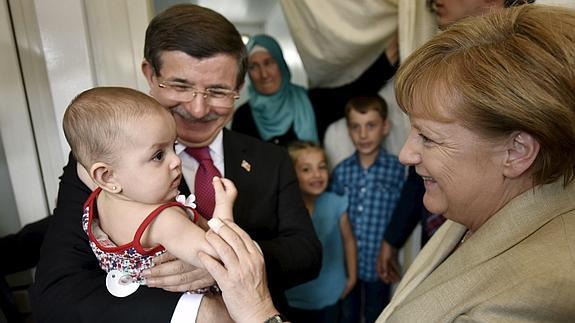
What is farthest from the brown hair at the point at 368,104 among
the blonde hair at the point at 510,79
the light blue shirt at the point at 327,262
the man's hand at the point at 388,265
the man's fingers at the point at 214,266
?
the man's fingers at the point at 214,266

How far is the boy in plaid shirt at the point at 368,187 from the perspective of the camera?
7.28 feet

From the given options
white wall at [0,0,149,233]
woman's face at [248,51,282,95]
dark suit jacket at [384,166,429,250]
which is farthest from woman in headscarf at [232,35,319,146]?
white wall at [0,0,149,233]

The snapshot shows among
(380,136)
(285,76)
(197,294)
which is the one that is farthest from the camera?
(285,76)

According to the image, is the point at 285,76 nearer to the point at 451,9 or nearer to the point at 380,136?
the point at 380,136

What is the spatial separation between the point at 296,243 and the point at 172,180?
0.43 meters

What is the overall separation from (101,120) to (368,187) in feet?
5.50

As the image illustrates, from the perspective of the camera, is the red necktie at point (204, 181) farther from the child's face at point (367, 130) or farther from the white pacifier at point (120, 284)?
the child's face at point (367, 130)

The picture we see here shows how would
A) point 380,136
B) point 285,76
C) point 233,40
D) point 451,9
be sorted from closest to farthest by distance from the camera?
point 233,40 → point 451,9 → point 380,136 → point 285,76

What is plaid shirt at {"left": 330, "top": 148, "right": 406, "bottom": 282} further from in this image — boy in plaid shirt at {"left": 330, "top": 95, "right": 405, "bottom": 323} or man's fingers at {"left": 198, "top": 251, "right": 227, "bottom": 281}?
man's fingers at {"left": 198, "top": 251, "right": 227, "bottom": 281}

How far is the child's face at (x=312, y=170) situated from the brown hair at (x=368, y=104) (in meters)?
0.31

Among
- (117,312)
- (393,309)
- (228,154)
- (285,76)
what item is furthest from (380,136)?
(117,312)

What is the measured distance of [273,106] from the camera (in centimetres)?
235

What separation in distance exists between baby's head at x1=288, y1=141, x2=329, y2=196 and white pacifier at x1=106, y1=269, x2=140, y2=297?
54.4 inches

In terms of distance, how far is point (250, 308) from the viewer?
80cm
